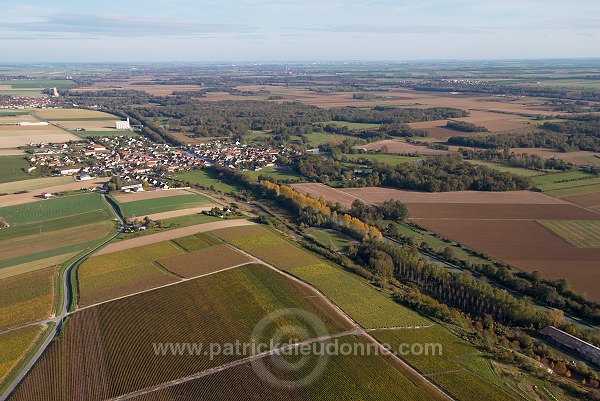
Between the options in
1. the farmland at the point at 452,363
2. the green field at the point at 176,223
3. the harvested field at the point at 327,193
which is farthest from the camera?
the harvested field at the point at 327,193

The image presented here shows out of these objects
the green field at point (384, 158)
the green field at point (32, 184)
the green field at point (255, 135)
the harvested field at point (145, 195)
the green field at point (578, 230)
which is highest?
the green field at point (578, 230)

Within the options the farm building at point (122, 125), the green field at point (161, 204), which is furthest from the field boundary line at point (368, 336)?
the farm building at point (122, 125)

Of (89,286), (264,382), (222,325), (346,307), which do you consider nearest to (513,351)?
(346,307)

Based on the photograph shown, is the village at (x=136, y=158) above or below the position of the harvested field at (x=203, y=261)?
below

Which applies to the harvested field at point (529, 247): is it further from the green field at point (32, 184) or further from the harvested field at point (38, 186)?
the green field at point (32, 184)

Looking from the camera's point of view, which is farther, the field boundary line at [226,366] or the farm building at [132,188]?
the farm building at [132,188]

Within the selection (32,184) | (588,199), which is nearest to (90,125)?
(32,184)

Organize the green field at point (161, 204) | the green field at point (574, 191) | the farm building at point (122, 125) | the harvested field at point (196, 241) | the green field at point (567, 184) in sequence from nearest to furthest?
1. the harvested field at point (196, 241)
2. the green field at point (161, 204)
3. the green field at point (574, 191)
4. the green field at point (567, 184)
5. the farm building at point (122, 125)
